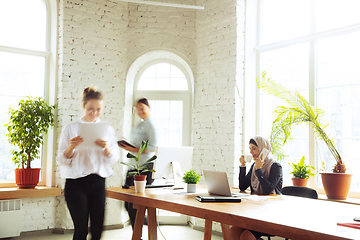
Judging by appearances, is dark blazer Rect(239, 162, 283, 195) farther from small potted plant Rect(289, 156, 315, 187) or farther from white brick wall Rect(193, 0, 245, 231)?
white brick wall Rect(193, 0, 245, 231)

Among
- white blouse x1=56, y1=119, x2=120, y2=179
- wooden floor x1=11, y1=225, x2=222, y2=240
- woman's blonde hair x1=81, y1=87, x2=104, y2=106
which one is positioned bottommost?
→ wooden floor x1=11, y1=225, x2=222, y2=240

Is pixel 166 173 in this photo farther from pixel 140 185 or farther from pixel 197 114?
pixel 197 114

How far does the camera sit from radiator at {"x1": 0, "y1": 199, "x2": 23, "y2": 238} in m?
4.22

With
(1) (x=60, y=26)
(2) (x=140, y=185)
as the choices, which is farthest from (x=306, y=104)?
(1) (x=60, y=26)

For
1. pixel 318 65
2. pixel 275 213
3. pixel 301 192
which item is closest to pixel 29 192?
pixel 301 192

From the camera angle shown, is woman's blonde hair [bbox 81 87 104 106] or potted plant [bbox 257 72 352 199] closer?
woman's blonde hair [bbox 81 87 104 106]

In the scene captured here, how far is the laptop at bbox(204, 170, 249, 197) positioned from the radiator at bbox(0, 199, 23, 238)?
2818 millimetres

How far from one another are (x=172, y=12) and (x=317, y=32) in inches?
86.5

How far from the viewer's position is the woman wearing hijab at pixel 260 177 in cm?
275

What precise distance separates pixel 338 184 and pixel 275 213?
1828 mm

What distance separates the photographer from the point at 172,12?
5230mm

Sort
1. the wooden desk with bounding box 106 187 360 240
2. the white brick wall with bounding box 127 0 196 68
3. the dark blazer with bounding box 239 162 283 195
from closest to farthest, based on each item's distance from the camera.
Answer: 1. the wooden desk with bounding box 106 187 360 240
2. the dark blazer with bounding box 239 162 283 195
3. the white brick wall with bounding box 127 0 196 68

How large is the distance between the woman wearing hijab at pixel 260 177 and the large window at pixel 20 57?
3.18 meters

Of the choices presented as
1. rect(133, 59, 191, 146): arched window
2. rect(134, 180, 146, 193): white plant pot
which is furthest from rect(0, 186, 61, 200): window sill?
rect(134, 180, 146, 193): white plant pot
